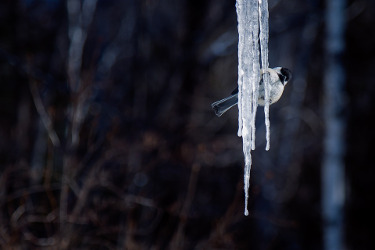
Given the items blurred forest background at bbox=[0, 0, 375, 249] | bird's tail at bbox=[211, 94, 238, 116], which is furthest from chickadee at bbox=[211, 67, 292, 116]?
blurred forest background at bbox=[0, 0, 375, 249]

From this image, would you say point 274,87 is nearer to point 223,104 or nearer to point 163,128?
point 223,104

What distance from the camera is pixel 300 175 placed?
691cm

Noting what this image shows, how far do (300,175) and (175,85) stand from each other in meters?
2.35

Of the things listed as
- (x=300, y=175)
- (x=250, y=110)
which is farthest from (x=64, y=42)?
(x=250, y=110)

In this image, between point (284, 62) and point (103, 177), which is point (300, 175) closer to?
point (284, 62)

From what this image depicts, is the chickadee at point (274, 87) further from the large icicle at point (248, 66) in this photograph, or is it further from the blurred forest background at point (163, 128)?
the blurred forest background at point (163, 128)

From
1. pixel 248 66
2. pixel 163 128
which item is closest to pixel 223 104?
pixel 248 66

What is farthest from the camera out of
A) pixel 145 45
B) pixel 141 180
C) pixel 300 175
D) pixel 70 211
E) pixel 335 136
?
pixel 300 175

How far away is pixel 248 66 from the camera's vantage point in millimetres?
1856

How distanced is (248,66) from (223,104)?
162 mm

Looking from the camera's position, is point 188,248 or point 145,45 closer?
point 188,248

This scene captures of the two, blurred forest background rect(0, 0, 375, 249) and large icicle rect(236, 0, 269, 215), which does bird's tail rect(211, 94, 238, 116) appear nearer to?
large icicle rect(236, 0, 269, 215)

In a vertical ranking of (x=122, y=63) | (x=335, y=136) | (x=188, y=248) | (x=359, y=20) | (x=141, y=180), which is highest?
(x=359, y=20)

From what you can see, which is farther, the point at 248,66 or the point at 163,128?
the point at 163,128
